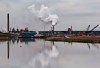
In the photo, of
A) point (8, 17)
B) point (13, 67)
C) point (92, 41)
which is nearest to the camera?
point (13, 67)

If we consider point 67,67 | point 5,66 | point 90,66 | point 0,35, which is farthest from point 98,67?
point 0,35

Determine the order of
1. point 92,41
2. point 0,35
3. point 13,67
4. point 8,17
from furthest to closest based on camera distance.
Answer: point 8,17
point 0,35
point 92,41
point 13,67

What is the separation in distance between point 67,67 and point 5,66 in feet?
19.6

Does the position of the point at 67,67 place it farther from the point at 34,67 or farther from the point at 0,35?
the point at 0,35

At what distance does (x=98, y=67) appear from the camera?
2678cm

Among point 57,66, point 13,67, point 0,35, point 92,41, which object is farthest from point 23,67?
point 0,35

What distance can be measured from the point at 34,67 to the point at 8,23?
434 feet

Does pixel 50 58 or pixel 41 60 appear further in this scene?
pixel 50 58

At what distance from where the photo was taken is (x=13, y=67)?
86.8 ft

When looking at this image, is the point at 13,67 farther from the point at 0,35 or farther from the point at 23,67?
the point at 0,35

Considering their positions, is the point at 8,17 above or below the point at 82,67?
above

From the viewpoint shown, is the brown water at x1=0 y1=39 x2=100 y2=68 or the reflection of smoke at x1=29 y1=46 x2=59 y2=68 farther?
the reflection of smoke at x1=29 y1=46 x2=59 y2=68

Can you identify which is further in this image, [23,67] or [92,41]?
[92,41]

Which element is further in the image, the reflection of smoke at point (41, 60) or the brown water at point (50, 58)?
the reflection of smoke at point (41, 60)
